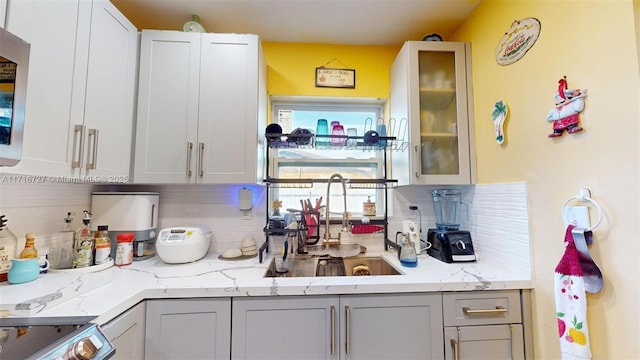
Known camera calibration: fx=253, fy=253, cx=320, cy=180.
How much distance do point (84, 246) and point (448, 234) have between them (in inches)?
78.5

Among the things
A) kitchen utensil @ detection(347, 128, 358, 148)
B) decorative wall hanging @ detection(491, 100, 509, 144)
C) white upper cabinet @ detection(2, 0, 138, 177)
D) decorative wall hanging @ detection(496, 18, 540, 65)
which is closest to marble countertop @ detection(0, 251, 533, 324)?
white upper cabinet @ detection(2, 0, 138, 177)

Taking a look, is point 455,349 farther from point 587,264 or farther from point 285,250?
point 285,250

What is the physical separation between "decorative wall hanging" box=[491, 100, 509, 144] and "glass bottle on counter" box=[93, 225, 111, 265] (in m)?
2.20

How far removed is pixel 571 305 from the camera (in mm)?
921

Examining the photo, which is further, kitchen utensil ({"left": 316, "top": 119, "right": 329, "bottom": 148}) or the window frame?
the window frame

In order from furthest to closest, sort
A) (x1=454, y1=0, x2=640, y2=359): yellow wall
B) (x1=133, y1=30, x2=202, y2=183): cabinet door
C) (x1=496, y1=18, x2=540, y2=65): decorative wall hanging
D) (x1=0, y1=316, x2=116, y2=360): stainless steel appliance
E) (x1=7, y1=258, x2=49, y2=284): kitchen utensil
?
(x1=133, y1=30, x2=202, y2=183): cabinet door < (x1=496, y1=18, x2=540, y2=65): decorative wall hanging < (x1=7, y1=258, x2=49, y2=284): kitchen utensil < (x1=454, y1=0, x2=640, y2=359): yellow wall < (x1=0, y1=316, x2=116, y2=360): stainless steel appliance

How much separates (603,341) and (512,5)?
1.51 meters

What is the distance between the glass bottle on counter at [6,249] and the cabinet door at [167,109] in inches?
20.2

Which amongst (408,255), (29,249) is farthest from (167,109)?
(408,255)

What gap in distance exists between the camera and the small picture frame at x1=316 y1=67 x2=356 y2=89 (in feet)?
6.12

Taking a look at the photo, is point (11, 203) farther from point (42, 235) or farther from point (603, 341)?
point (603, 341)

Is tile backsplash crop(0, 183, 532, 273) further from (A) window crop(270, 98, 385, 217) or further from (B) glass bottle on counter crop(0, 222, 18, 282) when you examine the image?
(A) window crop(270, 98, 385, 217)

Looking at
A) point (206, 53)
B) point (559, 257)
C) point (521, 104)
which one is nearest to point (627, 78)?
point (521, 104)

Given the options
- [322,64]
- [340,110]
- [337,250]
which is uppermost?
[322,64]
